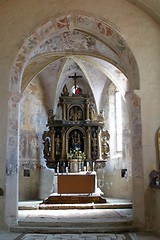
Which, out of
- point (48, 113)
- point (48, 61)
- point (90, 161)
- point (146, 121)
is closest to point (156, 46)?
point (146, 121)

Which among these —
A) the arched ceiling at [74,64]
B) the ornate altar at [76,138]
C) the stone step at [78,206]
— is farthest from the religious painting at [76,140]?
the stone step at [78,206]

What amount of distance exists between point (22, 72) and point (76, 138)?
23.9 feet

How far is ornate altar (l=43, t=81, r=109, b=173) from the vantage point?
48.9 feet

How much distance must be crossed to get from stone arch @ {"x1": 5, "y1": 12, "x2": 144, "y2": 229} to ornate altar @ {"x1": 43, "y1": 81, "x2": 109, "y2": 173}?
6740 mm

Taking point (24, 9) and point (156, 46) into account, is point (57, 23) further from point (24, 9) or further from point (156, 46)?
point (156, 46)

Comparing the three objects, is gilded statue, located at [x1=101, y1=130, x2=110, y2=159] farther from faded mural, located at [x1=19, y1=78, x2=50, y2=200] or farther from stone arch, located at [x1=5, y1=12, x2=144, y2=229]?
stone arch, located at [x1=5, y1=12, x2=144, y2=229]

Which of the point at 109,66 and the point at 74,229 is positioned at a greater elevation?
the point at 109,66

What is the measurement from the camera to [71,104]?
15945mm

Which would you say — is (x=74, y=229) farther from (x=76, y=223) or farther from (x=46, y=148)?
(x=46, y=148)

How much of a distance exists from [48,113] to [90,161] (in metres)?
3.78

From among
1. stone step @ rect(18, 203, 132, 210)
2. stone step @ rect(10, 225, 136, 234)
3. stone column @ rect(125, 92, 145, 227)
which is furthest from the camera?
stone step @ rect(18, 203, 132, 210)

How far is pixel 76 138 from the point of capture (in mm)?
15477

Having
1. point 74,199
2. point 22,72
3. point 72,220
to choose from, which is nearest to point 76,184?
point 74,199

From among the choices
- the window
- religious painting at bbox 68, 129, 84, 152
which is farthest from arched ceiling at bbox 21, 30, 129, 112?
religious painting at bbox 68, 129, 84, 152
